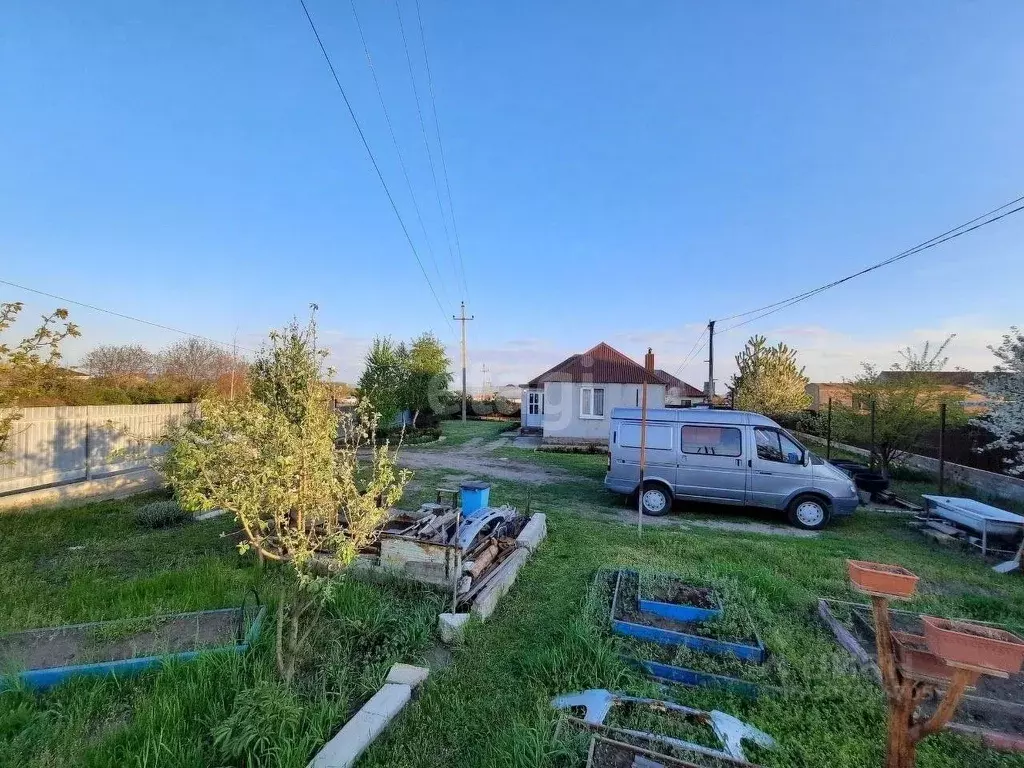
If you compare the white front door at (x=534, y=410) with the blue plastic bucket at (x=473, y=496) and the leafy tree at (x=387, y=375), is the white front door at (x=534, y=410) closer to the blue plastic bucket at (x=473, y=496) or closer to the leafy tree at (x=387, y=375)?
the leafy tree at (x=387, y=375)

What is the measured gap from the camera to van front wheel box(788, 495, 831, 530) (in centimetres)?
837

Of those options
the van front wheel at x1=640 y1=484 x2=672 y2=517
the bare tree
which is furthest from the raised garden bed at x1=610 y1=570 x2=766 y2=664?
the bare tree

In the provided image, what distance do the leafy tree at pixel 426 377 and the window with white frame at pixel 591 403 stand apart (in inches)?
370

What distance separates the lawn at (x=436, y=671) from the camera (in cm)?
272

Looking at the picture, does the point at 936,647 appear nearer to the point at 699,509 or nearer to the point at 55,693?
the point at 55,693

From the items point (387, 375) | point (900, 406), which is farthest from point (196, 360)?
point (900, 406)

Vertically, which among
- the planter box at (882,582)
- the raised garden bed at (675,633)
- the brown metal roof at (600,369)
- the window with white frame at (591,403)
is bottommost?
the raised garden bed at (675,633)

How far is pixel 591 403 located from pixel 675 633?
15.4 metres

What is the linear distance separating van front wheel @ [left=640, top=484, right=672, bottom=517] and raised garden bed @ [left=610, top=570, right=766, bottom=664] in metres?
4.55

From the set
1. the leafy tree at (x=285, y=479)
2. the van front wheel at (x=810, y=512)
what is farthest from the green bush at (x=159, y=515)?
the van front wheel at (x=810, y=512)

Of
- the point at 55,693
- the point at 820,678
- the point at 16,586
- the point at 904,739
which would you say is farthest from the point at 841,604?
the point at 16,586

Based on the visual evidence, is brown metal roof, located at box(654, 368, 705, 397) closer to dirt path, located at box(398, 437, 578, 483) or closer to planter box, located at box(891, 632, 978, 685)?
dirt path, located at box(398, 437, 578, 483)

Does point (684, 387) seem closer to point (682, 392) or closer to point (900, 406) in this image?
point (682, 392)

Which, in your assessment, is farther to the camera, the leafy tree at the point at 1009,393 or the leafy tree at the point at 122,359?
the leafy tree at the point at 122,359
